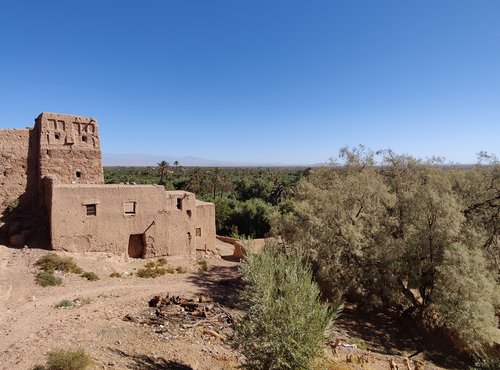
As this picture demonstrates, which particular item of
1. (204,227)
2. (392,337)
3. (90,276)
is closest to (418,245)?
(392,337)

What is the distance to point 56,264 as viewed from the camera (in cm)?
1562

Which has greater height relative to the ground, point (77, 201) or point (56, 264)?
point (77, 201)

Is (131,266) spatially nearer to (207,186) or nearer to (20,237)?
(20,237)

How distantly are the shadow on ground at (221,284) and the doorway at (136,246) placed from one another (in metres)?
3.29

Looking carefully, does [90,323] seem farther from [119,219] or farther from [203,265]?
[203,265]

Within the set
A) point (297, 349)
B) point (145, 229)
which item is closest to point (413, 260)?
point (297, 349)

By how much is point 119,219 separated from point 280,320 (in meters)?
12.6

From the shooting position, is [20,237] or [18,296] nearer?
[18,296]

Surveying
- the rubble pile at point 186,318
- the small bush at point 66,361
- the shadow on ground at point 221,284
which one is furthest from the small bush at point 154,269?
the small bush at point 66,361

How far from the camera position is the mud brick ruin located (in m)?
17.1

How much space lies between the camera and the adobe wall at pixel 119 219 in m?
16.8

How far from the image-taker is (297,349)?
7.97 metres

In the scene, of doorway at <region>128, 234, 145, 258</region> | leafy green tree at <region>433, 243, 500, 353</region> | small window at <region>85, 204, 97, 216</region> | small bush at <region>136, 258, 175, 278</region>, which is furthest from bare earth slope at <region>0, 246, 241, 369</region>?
leafy green tree at <region>433, 243, 500, 353</region>

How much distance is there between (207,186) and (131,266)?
37597 mm
